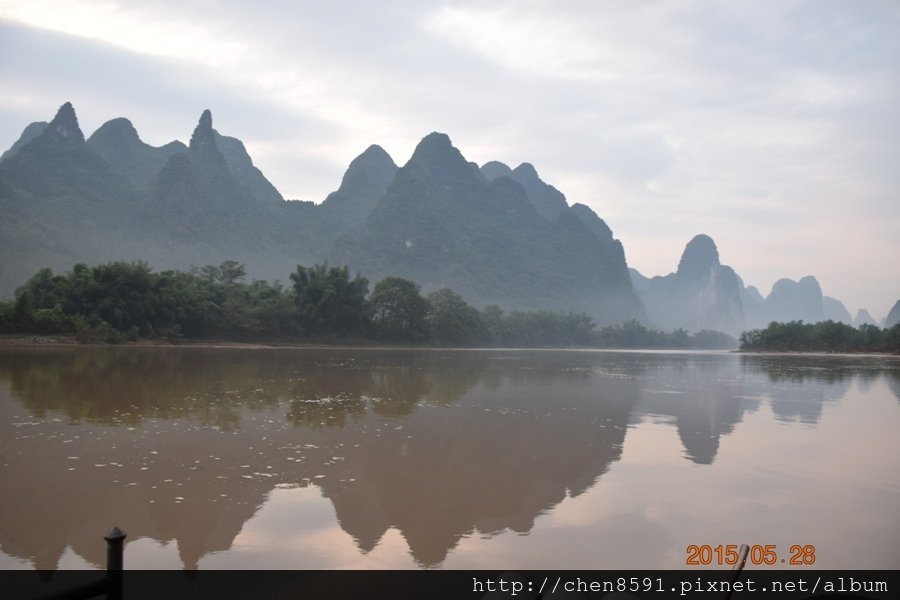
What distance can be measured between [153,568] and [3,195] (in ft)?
327

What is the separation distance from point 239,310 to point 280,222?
8997 cm

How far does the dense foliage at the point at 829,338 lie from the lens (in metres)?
65.8

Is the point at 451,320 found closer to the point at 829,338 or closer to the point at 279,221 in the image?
the point at 829,338

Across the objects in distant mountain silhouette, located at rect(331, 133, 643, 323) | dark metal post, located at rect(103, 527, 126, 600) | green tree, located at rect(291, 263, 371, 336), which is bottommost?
dark metal post, located at rect(103, 527, 126, 600)

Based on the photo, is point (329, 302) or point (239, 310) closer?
point (239, 310)

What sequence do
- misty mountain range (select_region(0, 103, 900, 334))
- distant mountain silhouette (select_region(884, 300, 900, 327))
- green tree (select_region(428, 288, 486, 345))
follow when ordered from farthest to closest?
distant mountain silhouette (select_region(884, 300, 900, 327)) → misty mountain range (select_region(0, 103, 900, 334)) → green tree (select_region(428, 288, 486, 345))

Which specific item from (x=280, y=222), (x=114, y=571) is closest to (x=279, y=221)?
(x=280, y=222)

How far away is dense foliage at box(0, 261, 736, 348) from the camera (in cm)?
4031

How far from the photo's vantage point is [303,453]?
8.55 meters

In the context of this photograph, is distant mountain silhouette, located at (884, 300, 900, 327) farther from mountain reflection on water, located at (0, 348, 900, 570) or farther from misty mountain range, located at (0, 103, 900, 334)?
mountain reflection on water, located at (0, 348, 900, 570)
